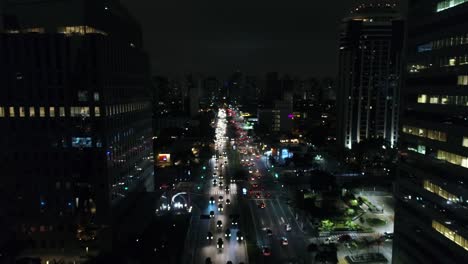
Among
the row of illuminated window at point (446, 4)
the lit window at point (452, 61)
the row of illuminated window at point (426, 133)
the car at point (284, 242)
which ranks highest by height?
the row of illuminated window at point (446, 4)

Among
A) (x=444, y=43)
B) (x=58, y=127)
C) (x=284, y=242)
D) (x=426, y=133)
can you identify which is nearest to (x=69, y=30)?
(x=58, y=127)

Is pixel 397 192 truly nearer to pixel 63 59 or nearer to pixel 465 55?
pixel 465 55

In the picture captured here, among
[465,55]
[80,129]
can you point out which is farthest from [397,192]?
[80,129]

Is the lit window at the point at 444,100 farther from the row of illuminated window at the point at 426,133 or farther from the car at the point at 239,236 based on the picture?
the car at the point at 239,236

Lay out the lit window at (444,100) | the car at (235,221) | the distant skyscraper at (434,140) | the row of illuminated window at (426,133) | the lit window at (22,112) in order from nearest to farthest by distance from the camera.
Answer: the distant skyscraper at (434,140) < the lit window at (444,100) < the row of illuminated window at (426,133) < the lit window at (22,112) < the car at (235,221)

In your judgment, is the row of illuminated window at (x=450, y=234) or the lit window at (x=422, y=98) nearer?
the row of illuminated window at (x=450, y=234)

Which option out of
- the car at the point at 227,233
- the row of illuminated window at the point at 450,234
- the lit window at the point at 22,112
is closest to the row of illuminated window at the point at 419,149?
the row of illuminated window at the point at 450,234
